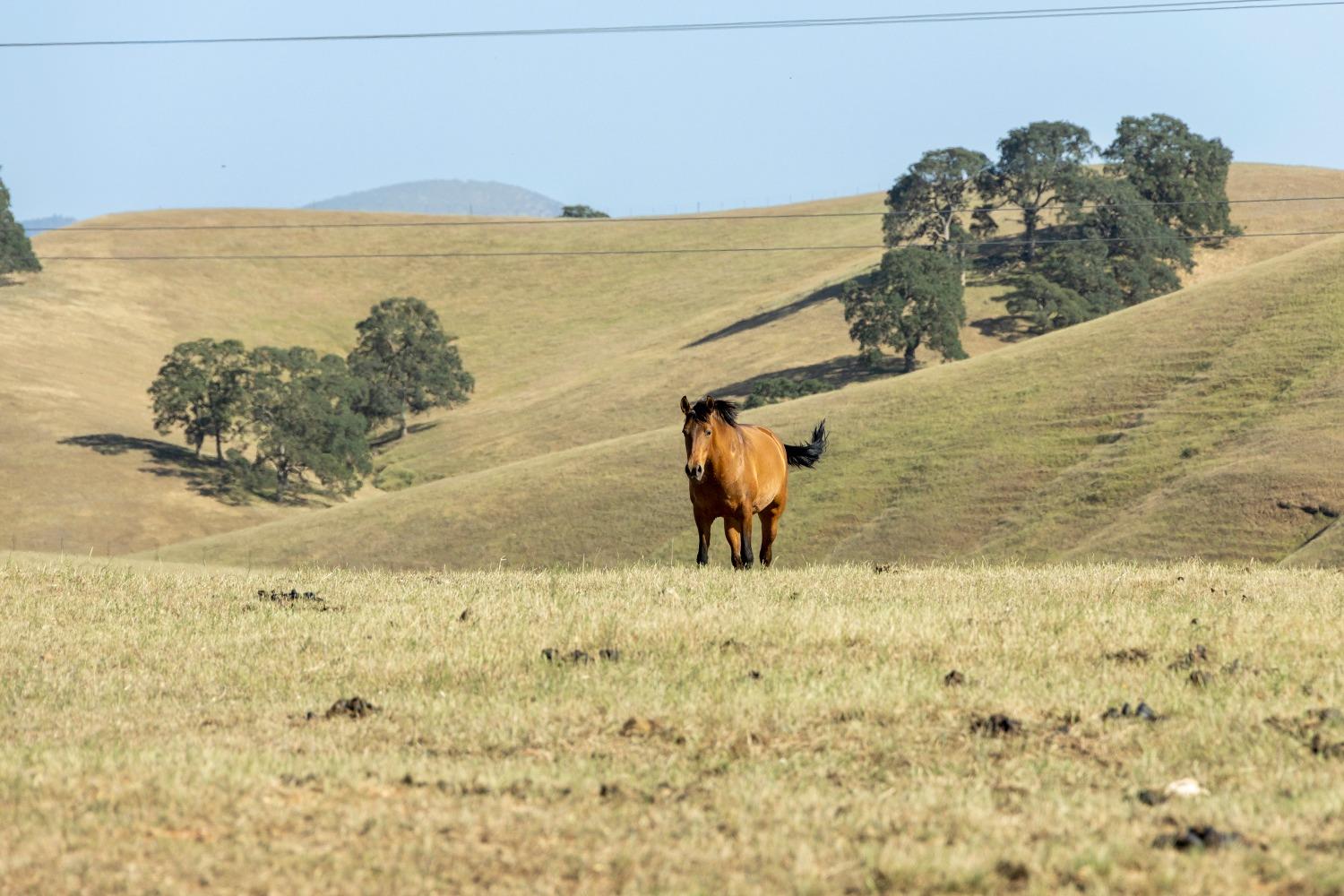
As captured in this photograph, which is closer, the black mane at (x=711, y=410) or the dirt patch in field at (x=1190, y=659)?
the dirt patch in field at (x=1190, y=659)

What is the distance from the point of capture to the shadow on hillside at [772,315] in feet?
424

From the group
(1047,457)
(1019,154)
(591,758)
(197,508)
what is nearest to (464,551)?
(1047,457)

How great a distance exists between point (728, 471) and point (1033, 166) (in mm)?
116034

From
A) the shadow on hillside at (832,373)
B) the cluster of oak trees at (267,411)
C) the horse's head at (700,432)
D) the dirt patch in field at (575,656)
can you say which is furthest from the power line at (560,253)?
the dirt patch in field at (575,656)

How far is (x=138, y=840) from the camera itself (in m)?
7.57

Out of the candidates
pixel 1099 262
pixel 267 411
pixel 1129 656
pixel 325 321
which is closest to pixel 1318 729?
pixel 1129 656

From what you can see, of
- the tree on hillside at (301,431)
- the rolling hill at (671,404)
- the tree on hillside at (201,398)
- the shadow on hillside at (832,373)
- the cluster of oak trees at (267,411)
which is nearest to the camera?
the rolling hill at (671,404)

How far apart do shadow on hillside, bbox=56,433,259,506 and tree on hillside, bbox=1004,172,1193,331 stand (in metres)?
59.7

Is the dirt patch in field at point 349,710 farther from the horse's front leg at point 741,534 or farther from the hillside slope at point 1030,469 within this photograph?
the hillside slope at point 1030,469

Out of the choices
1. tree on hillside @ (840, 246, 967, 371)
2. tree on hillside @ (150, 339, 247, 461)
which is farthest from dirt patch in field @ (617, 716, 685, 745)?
tree on hillside @ (150, 339, 247, 461)

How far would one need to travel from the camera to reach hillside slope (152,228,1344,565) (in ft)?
156

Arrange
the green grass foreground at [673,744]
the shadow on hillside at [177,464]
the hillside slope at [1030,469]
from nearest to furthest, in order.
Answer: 1. the green grass foreground at [673,744]
2. the hillside slope at [1030,469]
3. the shadow on hillside at [177,464]

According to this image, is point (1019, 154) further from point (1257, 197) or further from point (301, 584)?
point (301, 584)

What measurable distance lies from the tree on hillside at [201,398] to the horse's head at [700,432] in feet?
291
